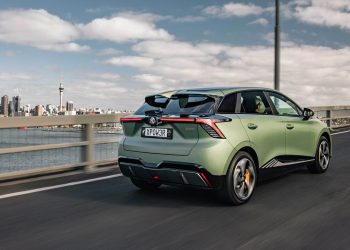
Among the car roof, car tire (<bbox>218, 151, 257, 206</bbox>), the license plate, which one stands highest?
the car roof

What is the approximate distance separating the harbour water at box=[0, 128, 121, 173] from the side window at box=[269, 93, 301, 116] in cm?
375

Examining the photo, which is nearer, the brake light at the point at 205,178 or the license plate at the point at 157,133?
the brake light at the point at 205,178

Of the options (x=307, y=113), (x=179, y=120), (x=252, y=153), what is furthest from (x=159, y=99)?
(x=307, y=113)

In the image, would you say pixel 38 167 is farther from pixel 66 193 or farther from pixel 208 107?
pixel 208 107

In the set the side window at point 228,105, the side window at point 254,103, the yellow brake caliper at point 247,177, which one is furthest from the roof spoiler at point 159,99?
the yellow brake caliper at point 247,177

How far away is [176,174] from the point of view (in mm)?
5367

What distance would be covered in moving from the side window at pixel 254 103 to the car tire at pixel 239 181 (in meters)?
0.67

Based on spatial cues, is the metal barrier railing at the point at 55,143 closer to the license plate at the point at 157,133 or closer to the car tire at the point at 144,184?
the car tire at the point at 144,184

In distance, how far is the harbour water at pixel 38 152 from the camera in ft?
Result: 23.9

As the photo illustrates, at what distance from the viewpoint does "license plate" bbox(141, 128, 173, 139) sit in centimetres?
545

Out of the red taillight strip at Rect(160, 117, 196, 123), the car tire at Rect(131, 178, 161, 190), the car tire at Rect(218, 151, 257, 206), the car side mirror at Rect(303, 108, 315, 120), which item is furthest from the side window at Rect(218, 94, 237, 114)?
the car side mirror at Rect(303, 108, 315, 120)

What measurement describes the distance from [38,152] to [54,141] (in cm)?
38

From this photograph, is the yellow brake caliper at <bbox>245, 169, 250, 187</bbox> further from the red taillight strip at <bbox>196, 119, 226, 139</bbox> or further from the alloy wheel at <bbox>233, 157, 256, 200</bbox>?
the red taillight strip at <bbox>196, 119, 226, 139</bbox>

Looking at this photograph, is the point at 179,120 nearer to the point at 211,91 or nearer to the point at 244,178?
the point at 211,91
